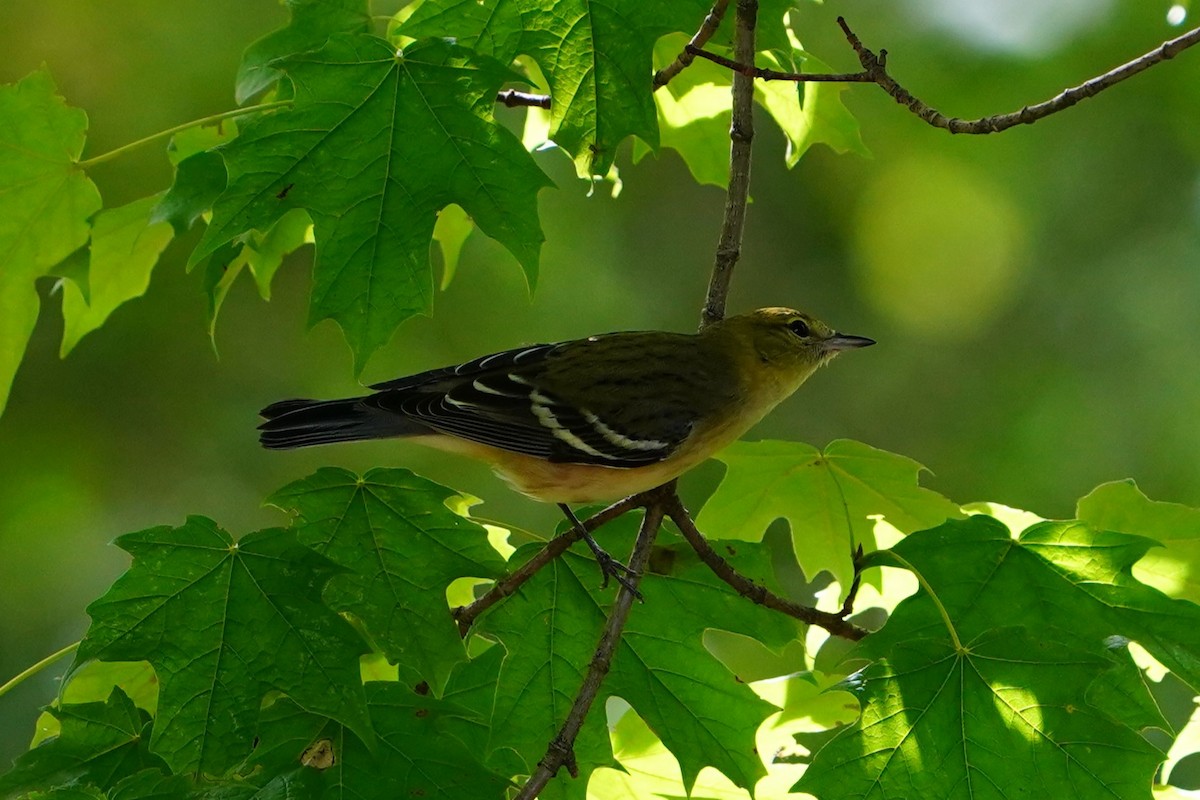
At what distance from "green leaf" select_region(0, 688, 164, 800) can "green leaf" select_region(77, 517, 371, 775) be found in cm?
23

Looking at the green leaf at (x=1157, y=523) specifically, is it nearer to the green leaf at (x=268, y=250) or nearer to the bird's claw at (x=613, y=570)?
the bird's claw at (x=613, y=570)

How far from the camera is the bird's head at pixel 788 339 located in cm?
345

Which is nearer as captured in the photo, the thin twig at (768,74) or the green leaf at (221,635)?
the green leaf at (221,635)

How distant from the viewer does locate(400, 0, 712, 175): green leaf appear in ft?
7.59

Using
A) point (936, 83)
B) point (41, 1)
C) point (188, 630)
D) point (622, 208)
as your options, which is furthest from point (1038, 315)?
point (188, 630)

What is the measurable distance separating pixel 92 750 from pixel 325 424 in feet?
3.06

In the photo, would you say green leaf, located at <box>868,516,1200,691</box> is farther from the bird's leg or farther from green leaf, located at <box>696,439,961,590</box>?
the bird's leg

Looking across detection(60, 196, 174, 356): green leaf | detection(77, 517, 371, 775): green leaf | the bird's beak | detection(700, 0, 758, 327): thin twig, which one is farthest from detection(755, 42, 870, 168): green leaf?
detection(77, 517, 371, 775): green leaf

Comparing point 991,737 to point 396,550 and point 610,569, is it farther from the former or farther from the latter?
point 396,550

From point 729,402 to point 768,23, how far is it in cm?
102

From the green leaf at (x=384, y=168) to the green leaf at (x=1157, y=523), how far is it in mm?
1405

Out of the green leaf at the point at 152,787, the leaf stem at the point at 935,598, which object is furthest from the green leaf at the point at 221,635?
the leaf stem at the point at 935,598

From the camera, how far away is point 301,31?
117 inches

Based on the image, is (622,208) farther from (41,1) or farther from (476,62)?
(476,62)
